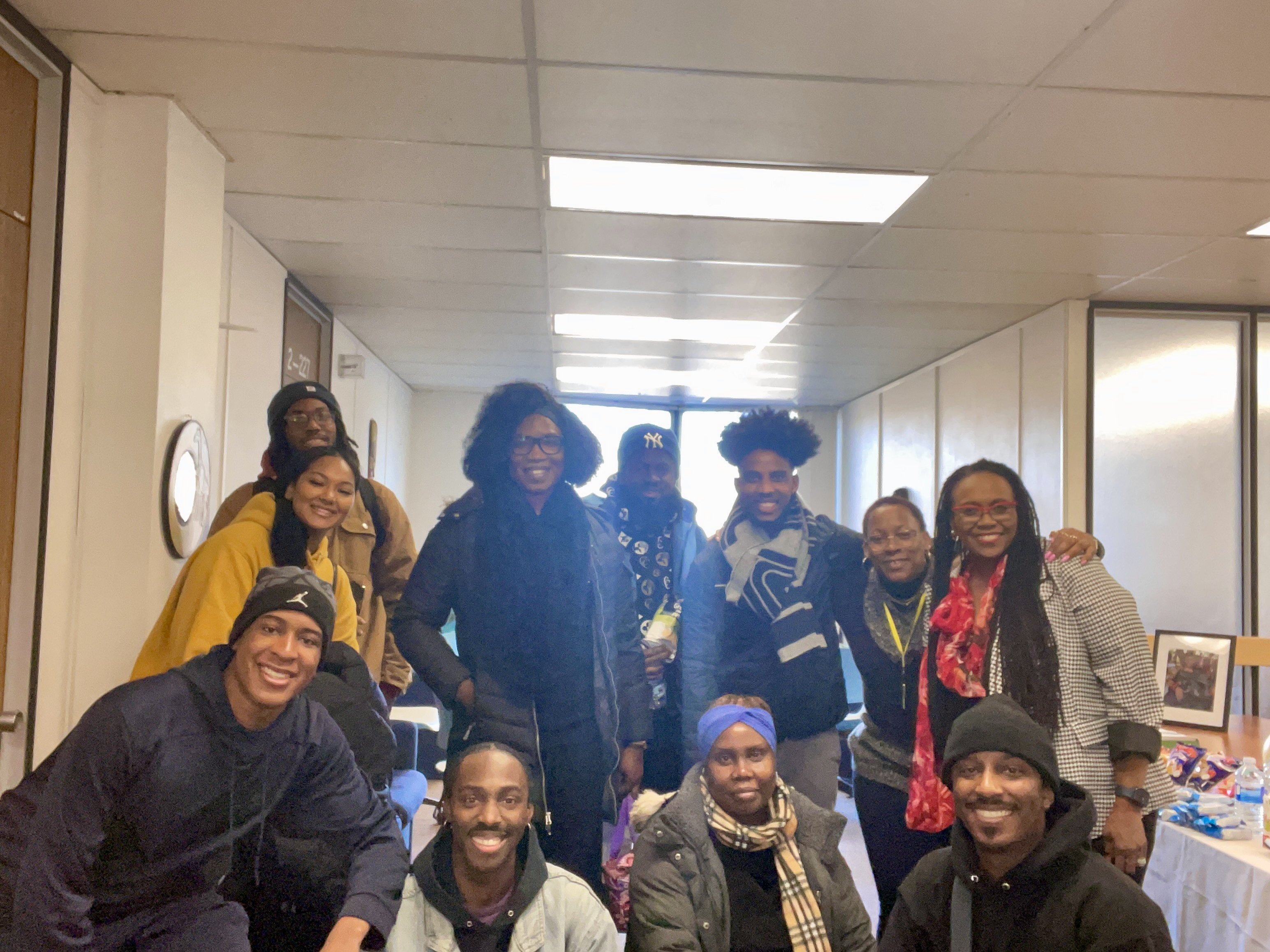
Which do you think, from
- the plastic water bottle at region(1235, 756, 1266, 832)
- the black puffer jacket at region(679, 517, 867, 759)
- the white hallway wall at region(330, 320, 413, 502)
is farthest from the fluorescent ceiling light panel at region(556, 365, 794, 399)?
the plastic water bottle at region(1235, 756, 1266, 832)

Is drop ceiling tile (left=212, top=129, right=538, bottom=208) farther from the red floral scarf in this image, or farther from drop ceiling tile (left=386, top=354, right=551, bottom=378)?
drop ceiling tile (left=386, top=354, right=551, bottom=378)

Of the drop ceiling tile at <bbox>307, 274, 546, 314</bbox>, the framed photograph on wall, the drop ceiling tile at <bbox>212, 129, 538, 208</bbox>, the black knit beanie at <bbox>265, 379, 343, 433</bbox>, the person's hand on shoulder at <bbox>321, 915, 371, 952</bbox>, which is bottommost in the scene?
the person's hand on shoulder at <bbox>321, 915, 371, 952</bbox>

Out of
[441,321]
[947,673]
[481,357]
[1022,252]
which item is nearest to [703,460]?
[481,357]

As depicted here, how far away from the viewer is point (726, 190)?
324cm

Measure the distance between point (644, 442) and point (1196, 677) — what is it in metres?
2.42

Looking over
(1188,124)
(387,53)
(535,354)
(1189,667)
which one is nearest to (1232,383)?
(1189,667)

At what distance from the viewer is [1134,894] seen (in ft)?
5.20

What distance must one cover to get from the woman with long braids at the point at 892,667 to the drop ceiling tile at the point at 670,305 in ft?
8.39

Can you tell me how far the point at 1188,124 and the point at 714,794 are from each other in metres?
2.22

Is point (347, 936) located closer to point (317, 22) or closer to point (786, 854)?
point (786, 854)

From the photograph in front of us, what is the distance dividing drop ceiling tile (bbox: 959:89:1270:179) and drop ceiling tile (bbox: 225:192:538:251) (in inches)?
66.0

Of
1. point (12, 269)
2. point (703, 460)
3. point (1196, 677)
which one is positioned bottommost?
point (1196, 677)

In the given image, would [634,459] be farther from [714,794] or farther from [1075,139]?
[1075,139]

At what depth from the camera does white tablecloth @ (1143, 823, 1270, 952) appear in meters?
2.07
